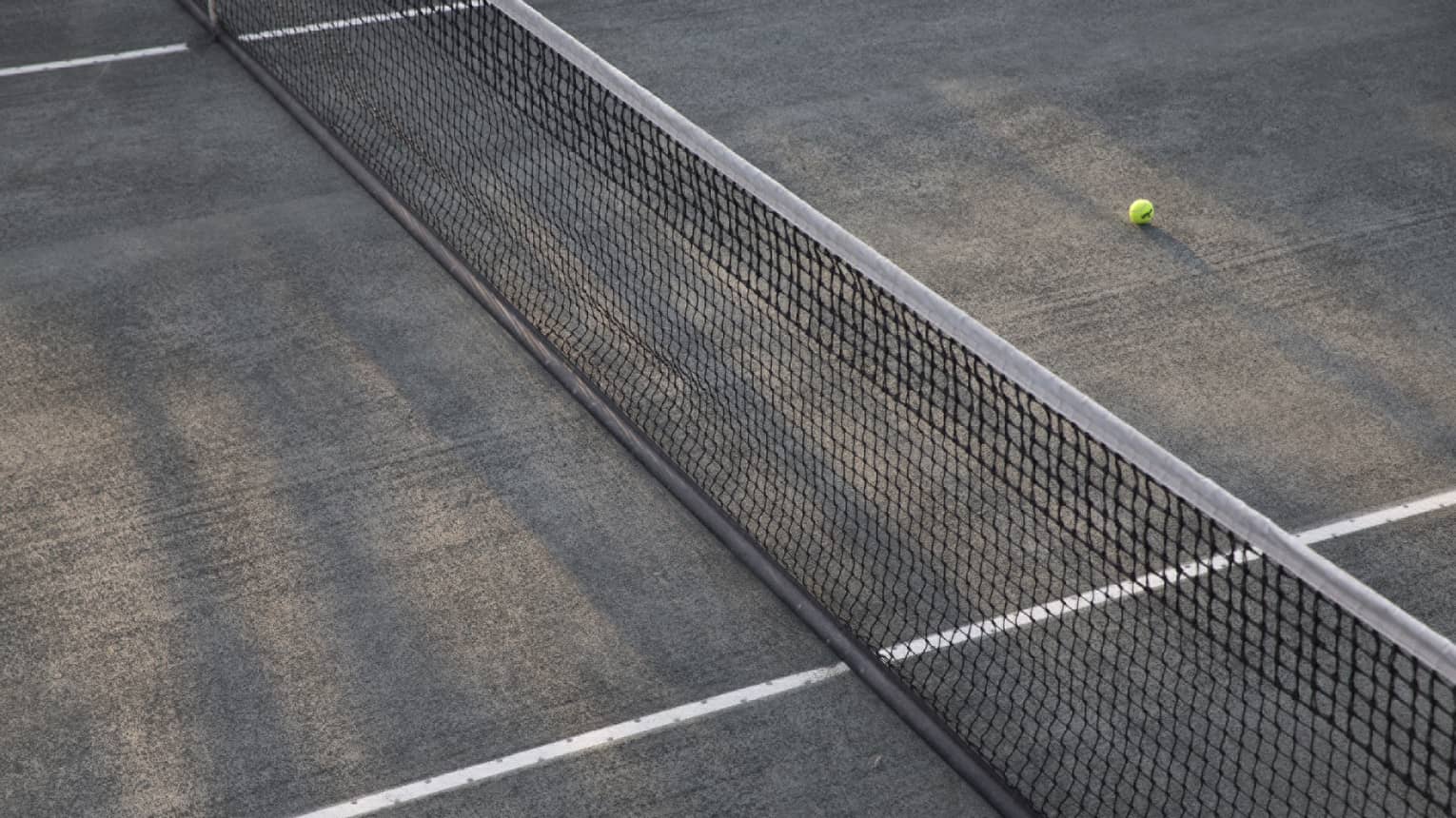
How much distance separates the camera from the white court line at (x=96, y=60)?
1003 centimetres

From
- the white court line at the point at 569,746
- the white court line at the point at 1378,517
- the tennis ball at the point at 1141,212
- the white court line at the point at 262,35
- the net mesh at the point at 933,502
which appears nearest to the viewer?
the white court line at the point at 569,746

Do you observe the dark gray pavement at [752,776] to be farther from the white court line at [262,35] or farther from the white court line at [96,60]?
the white court line at [96,60]

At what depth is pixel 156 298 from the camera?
26.3ft

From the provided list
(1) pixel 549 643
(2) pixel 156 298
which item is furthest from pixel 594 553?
(2) pixel 156 298

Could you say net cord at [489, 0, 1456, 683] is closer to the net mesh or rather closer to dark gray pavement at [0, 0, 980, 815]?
the net mesh

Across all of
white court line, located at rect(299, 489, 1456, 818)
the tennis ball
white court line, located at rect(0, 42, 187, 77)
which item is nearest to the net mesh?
white court line, located at rect(299, 489, 1456, 818)

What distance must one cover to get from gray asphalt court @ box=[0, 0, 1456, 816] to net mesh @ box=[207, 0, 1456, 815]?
310 millimetres

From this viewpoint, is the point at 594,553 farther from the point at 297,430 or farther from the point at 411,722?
the point at 297,430

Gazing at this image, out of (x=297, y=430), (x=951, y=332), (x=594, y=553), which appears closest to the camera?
(x=951, y=332)

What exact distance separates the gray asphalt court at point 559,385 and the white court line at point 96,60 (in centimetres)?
6

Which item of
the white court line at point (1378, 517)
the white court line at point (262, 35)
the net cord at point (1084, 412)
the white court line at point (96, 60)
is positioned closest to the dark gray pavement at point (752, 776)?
the net cord at point (1084, 412)

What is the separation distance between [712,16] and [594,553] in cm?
567

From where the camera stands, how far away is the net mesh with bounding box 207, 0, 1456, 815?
5500mm

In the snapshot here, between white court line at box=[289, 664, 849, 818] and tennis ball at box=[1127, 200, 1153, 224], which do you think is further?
tennis ball at box=[1127, 200, 1153, 224]
